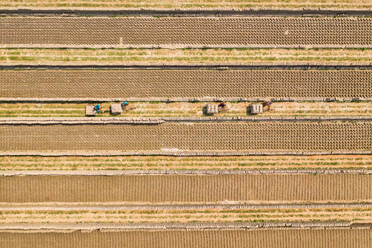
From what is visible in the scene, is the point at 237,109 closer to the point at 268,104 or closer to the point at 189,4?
the point at 268,104

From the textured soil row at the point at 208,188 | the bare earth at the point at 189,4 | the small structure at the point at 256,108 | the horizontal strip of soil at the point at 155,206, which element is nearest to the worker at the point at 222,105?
the small structure at the point at 256,108

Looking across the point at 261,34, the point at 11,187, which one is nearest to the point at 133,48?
the point at 261,34

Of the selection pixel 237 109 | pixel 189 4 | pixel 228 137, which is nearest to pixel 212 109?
pixel 237 109

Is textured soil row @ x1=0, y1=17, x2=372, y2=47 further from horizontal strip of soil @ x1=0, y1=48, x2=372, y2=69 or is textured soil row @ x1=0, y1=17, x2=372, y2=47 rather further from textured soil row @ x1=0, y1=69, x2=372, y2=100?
textured soil row @ x1=0, y1=69, x2=372, y2=100

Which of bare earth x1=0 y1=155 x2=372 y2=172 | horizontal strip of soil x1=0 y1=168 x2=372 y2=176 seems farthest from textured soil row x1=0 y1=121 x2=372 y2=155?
horizontal strip of soil x1=0 y1=168 x2=372 y2=176

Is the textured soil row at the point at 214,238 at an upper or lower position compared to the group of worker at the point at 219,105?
lower

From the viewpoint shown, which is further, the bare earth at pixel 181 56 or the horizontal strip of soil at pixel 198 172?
the bare earth at pixel 181 56

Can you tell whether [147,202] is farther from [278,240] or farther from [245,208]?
[278,240]

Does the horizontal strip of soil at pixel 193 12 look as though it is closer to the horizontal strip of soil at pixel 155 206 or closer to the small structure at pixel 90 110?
the small structure at pixel 90 110
